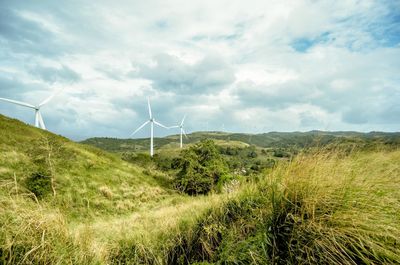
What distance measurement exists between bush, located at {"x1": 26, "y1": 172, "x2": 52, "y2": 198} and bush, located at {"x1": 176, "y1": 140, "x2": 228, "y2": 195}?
19199 millimetres

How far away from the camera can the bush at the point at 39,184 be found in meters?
21.8

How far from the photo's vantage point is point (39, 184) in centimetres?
2248

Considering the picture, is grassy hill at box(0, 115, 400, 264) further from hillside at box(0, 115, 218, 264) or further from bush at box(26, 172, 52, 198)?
bush at box(26, 172, 52, 198)

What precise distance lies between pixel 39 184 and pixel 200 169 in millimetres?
23459

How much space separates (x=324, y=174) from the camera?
4.36 meters

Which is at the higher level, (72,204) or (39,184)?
(39,184)

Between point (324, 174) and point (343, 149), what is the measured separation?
1.93 m

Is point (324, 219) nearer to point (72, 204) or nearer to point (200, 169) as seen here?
point (72, 204)

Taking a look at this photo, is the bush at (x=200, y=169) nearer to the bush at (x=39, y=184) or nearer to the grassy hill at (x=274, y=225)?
the bush at (x=39, y=184)

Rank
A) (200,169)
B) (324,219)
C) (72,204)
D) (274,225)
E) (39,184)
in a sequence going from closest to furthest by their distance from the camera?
(324,219) < (274,225) < (39,184) < (72,204) < (200,169)

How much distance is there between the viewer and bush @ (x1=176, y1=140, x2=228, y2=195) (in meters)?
40.9

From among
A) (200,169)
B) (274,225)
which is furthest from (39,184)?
(200,169)

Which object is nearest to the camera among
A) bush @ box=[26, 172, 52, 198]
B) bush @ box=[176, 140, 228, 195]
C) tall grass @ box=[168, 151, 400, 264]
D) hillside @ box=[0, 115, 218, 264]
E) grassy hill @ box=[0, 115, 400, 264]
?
tall grass @ box=[168, 151, 400, 264]

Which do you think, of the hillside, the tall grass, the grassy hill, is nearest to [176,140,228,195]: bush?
the hillside
